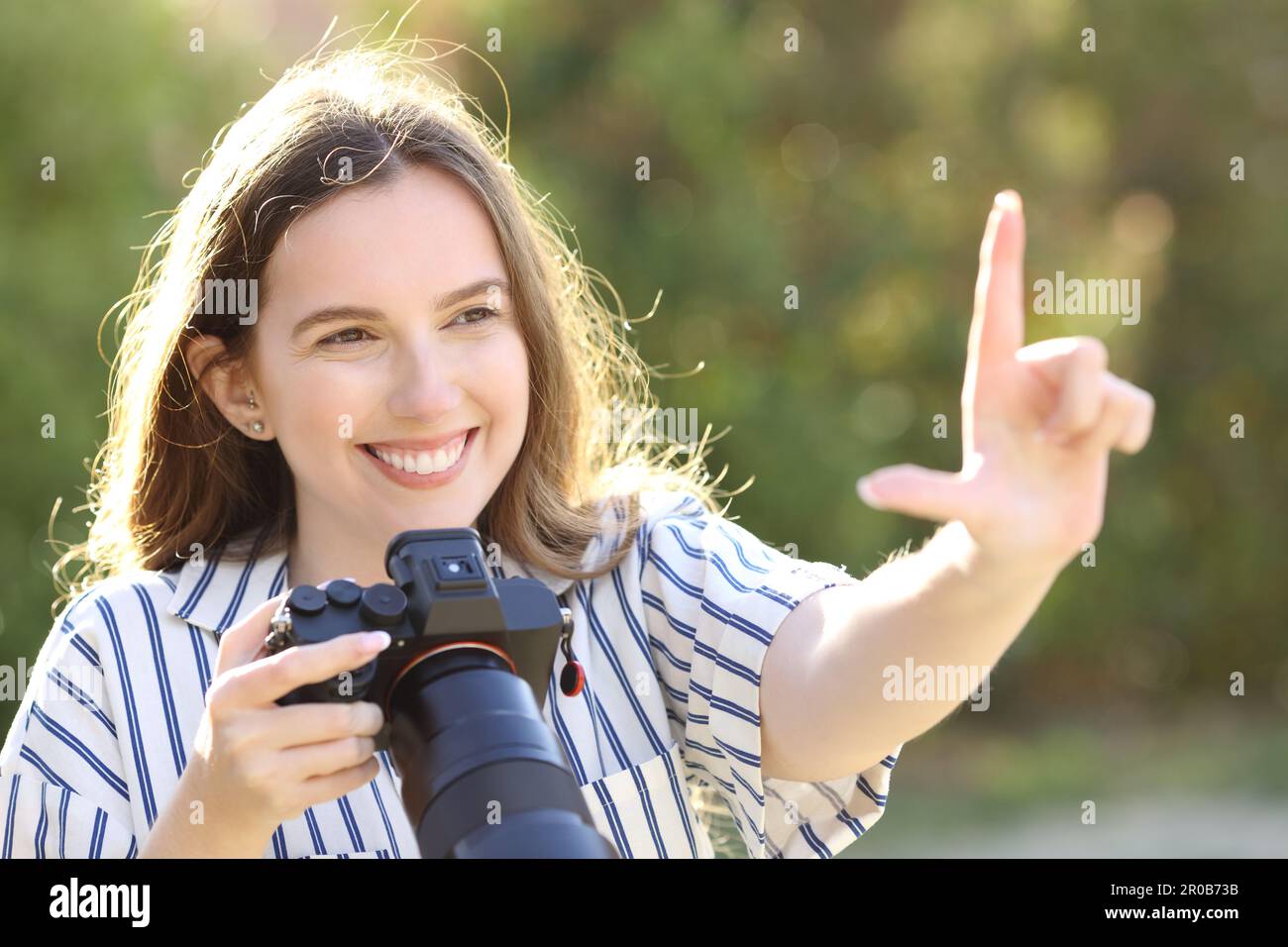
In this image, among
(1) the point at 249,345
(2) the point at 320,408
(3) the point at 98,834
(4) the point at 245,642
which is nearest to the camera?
(4) the point at 245,642

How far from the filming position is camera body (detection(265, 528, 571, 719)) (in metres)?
1.15

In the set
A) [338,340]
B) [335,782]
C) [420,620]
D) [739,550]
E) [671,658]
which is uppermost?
[338,340]

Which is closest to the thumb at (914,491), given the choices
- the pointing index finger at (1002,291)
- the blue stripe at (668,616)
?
the pointing index finger at (1002,291)

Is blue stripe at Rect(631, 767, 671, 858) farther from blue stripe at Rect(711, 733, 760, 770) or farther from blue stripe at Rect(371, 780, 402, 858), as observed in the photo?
blue stripe at Rect(371, 780, 402, 858)

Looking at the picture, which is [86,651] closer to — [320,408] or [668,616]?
[320,408]

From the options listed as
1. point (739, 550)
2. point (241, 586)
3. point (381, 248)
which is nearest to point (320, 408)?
point (381, 248)

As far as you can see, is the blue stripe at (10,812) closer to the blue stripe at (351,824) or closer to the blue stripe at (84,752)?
the blue stripe at (84,752)

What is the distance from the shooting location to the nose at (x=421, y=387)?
1.60m

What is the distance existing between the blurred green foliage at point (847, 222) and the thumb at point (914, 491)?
388cm

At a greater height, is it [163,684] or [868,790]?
[163,684]

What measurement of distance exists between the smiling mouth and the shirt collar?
0.18 m

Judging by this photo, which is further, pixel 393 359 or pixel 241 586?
pixel 241 586

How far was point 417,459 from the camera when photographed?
1.66 meters

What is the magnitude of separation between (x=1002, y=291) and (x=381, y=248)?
31.6 inches
